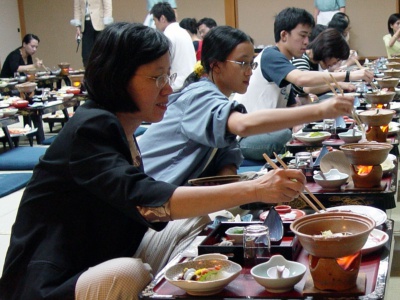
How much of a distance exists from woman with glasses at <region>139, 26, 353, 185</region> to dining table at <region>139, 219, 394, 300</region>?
0.69 m

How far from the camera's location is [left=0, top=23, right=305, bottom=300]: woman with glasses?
1746 millimetres

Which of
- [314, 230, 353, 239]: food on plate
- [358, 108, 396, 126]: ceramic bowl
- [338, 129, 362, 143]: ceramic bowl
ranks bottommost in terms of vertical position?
[338, 129, 362, 143]: ceramic bowl

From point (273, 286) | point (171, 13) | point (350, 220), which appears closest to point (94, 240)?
point (273, 286)

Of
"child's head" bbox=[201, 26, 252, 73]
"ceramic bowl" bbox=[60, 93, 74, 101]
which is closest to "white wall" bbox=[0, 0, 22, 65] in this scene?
"ceramic bowl" bbox=[60, 93, 74, 101]

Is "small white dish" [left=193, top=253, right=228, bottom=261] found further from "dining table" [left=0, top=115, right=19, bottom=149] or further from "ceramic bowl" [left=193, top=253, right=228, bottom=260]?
"dining table" [left=0, top=115, right=19, bottom=149]

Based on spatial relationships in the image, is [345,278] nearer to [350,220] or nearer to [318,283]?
[318,283]

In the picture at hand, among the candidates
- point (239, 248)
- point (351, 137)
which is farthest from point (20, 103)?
point (239, 248)

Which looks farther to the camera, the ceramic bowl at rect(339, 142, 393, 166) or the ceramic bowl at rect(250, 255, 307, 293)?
the ceramic bowl at rect(339, 142, 393, 166)

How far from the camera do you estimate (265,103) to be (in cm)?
423

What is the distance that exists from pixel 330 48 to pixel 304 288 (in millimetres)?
3592

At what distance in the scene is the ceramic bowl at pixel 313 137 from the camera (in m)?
3.33

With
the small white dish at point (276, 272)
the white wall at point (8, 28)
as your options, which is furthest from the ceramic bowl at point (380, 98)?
the white wall at point (8, 28)

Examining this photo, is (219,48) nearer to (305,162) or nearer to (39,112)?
(305,162)

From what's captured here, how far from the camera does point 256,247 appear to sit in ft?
5.90
